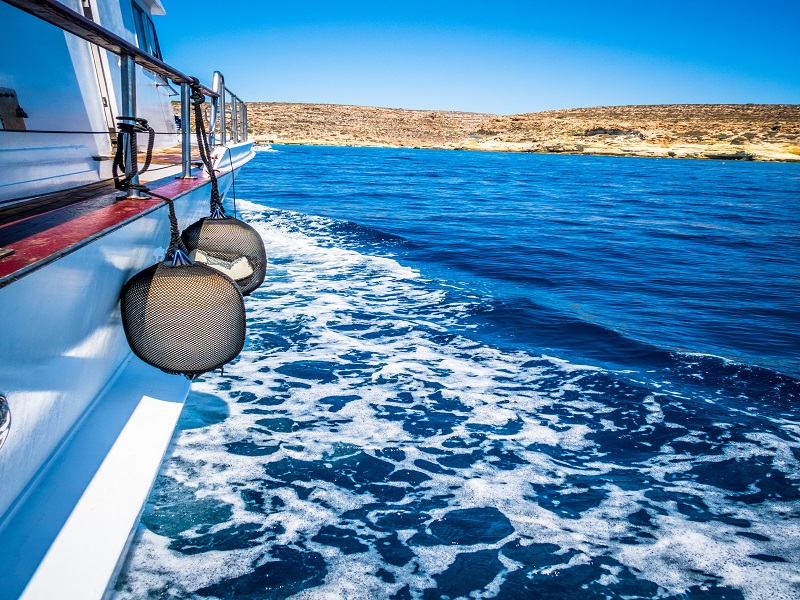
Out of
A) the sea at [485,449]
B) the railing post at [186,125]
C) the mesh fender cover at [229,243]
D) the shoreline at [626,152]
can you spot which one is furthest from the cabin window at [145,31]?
the shoreline at [626,152]

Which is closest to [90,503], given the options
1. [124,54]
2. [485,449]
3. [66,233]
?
[66,233]

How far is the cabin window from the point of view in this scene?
280 inches

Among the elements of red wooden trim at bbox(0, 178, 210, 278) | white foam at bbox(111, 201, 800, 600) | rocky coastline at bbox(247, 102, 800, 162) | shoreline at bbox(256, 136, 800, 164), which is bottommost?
white foam at bbox(111, 201, 800, 600)

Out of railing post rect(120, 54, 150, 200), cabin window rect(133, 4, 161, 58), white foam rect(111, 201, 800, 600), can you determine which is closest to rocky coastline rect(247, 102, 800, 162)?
cabin window rect(133, 4, 161, 58)

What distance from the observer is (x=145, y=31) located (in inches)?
293

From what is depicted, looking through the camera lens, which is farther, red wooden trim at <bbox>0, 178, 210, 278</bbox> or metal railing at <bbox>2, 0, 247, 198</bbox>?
metal railing at <bbox>2, 0, 247, 198</bbox>

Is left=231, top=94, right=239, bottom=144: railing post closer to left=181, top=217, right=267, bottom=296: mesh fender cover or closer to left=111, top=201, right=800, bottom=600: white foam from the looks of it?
left=111, top=201, right=800, bottom=600: white foam

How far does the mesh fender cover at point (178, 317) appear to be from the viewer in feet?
7.64

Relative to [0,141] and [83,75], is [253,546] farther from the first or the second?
[83,75]

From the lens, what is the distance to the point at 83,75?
4.03 metres

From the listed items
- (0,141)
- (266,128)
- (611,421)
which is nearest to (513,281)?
(611,421)

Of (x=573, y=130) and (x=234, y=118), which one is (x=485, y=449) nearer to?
(x=234, y=118)

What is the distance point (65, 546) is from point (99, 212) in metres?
1.48

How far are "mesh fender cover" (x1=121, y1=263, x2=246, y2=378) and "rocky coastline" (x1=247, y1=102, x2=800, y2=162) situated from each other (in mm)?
74297
